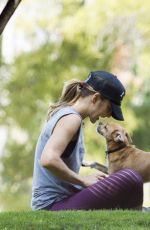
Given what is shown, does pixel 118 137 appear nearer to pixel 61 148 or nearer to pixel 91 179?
pixel 91 179

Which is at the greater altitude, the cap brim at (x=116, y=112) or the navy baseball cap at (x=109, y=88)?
the navy baseball cap at (x=109, y=88)

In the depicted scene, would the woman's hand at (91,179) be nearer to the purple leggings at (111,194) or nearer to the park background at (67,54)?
the purple leggings at (111,194)

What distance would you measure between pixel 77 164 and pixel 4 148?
563 inches

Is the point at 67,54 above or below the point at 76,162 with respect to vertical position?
above

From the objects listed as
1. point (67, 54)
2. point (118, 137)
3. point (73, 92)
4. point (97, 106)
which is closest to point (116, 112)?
point (97, 106)

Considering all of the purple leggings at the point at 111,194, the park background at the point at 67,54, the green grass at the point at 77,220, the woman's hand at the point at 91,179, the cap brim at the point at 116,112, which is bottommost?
the green grass at the point at 77,220

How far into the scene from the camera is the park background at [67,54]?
57.7 ft

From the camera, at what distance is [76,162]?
19.0ft

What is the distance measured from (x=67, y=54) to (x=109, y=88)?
12.2 meters

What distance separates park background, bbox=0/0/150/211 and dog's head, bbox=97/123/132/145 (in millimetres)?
8479

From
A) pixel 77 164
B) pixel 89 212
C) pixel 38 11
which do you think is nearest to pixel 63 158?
pixel 77 164

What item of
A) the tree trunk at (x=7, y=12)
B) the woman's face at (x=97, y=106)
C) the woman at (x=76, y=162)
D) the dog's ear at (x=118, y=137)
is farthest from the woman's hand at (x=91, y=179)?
the dog's ear at (x=118, y=137)

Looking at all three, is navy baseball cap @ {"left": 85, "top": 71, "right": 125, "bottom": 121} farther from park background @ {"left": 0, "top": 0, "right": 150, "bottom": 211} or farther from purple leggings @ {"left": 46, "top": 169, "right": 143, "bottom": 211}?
park background @ {"left": 0, "top": 0, "right": 150, "bottom": 211}

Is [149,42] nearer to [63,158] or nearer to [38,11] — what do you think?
[38,11]
